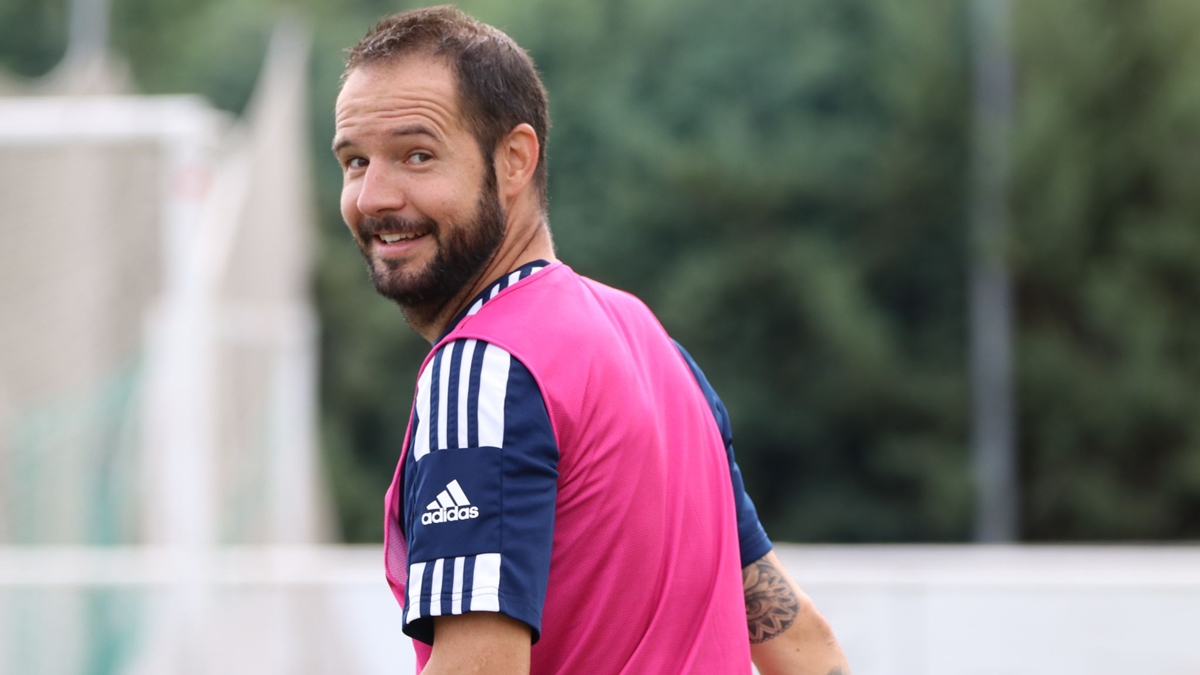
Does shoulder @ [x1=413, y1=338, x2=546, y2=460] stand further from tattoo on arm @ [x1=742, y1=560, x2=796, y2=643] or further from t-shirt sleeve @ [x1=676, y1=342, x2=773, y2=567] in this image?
tattoo on arm @ [x1=742, y1=560, x2=796, y2=643]

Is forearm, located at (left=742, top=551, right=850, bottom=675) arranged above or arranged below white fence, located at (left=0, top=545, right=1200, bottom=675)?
above

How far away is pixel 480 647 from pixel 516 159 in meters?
0.60

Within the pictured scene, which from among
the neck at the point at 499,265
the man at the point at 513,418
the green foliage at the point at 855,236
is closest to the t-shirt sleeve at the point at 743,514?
the man at the point at 513,418

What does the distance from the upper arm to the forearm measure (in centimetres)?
61

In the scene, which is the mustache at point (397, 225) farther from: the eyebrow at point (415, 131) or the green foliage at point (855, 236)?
the green foliage at point (855, 236)

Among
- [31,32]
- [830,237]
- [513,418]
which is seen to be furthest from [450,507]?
[31,32]

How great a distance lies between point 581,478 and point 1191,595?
15.4 ft

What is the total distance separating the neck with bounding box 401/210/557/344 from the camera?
5.54 ft

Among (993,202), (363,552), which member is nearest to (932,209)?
(993,202)

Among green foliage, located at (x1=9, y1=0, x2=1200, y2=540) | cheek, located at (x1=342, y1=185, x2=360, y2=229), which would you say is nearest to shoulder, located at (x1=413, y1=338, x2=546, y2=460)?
cheek, located at (x1=342, y1=185, x2=360, y2=229)

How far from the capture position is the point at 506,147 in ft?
5.55

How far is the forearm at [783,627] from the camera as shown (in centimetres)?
199

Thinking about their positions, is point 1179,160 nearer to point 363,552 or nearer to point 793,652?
point 363,552

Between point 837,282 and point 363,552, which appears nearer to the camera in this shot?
point 363,552
